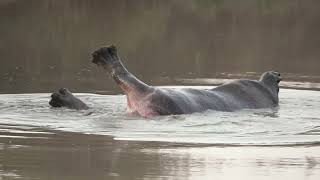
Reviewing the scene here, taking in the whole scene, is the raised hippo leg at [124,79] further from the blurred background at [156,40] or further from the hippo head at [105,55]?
the blurred background at [156,40]

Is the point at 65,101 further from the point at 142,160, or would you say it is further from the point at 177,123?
the point at 142,160

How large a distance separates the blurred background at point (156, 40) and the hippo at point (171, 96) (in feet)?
10.1

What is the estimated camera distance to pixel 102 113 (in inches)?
481

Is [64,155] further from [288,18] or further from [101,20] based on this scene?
[288,18]

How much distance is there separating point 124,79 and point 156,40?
1453 cm

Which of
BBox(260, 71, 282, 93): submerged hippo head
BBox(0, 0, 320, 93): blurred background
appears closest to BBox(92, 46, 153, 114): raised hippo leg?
BBox(260, 71, 282, 93): submerged hippo head

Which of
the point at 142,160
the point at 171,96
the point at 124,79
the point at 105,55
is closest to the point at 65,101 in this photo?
the point at 105,55

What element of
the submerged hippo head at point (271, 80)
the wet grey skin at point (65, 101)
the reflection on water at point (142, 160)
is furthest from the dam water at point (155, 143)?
the submerged hippo head at point (271, 80)

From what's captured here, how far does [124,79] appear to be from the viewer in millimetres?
11844

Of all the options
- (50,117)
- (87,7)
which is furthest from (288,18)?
(50,117)

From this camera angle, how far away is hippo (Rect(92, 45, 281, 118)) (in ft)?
37.9

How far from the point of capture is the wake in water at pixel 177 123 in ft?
32.5

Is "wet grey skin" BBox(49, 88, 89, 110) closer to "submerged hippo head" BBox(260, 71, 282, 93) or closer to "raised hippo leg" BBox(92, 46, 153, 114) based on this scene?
"raised hippo leg" BBox(92, 46, 153, 114)

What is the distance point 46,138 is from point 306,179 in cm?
324
